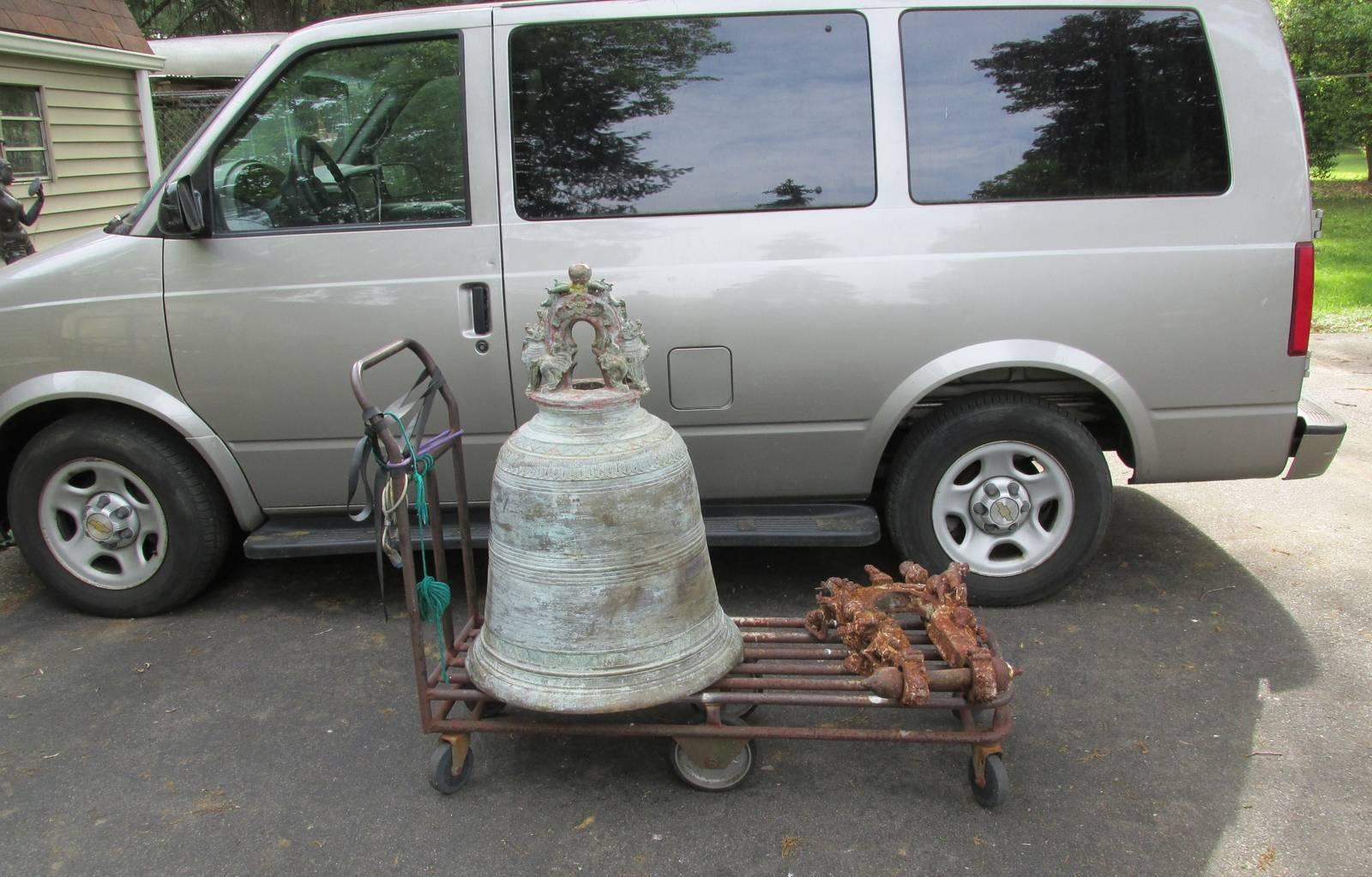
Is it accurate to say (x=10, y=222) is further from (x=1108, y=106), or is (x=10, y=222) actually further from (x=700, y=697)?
(x=1108, y=106)

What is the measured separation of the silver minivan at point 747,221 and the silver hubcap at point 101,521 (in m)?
0.36

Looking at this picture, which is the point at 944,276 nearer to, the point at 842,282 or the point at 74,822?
the point at 842,282

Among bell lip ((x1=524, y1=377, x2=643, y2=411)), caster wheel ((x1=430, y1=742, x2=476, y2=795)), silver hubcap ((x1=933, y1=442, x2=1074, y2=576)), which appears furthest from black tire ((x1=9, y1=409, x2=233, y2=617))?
silver hubcap ((x1=933, y1=442, x2=1074, y2=576))

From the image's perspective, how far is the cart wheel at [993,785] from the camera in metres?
2.75

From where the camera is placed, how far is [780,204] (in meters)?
3.63

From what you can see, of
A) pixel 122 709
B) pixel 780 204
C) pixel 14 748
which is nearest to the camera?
pixel 14 748

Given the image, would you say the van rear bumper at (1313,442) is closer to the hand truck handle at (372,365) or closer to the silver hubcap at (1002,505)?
the silver hubcap at (1002,505)

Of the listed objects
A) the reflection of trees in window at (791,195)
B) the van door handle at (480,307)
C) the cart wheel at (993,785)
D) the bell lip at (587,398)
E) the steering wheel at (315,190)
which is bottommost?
the cart wheel at (993,785)

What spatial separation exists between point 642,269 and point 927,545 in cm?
150

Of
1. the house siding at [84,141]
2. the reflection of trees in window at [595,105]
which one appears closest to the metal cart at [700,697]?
the reflection of trees in window at [595,105]

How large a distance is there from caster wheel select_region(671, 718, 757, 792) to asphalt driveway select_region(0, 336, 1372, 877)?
0.04m

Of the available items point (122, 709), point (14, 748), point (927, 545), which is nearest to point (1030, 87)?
point (927, 545)

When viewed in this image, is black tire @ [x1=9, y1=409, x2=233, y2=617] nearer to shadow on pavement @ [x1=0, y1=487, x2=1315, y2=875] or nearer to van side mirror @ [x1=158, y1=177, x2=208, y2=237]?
shadow on pavement @ [x1=0, y1=487, x2=1315, y2=875]

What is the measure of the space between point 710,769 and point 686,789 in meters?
0.10
